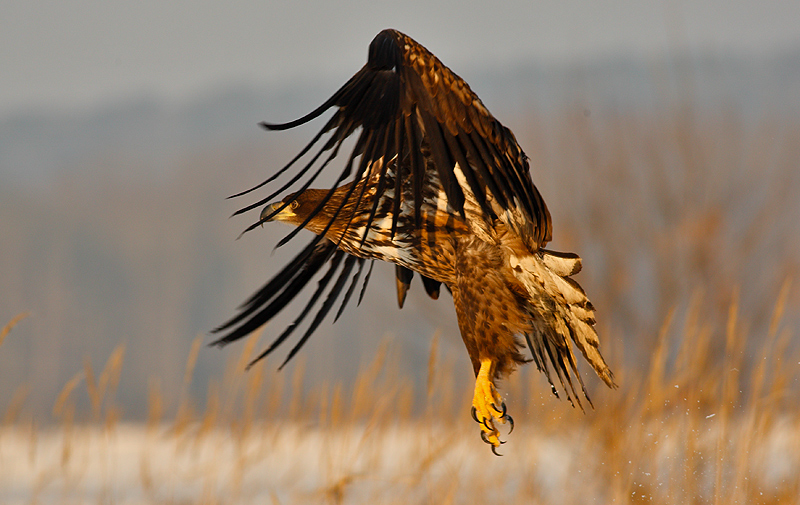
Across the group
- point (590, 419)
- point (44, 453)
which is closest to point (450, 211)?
point (44, 453)

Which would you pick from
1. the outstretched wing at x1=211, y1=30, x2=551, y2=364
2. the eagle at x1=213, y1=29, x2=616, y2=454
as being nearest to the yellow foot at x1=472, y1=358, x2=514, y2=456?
the eagle at x1=213, y1=29, x2=616, y2=454

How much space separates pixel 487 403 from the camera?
84.9 inches

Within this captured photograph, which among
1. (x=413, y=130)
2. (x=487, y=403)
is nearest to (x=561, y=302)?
(x=487, y=403)

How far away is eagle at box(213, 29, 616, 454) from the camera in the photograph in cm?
190

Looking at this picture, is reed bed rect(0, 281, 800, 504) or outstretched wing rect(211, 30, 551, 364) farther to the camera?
reed bed rect(0, 281, 800, 504)

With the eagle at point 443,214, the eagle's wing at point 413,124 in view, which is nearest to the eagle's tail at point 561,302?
the eagle at point 443,214

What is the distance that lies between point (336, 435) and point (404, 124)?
2.66 metres

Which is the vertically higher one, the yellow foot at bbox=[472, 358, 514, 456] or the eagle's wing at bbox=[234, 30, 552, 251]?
the eagle's wing at bbox=[234, 30, 552, 251]

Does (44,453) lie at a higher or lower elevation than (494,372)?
lower

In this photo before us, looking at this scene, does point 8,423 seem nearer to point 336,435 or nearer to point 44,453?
point 44,453

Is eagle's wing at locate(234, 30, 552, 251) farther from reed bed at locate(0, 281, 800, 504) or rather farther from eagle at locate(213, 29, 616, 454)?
reed bed at locate(0, 281, 800, 504)

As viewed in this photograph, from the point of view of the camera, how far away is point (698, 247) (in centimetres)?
721

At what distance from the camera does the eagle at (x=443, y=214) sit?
1896 millimetres

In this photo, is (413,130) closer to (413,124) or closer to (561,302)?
(413,124)
